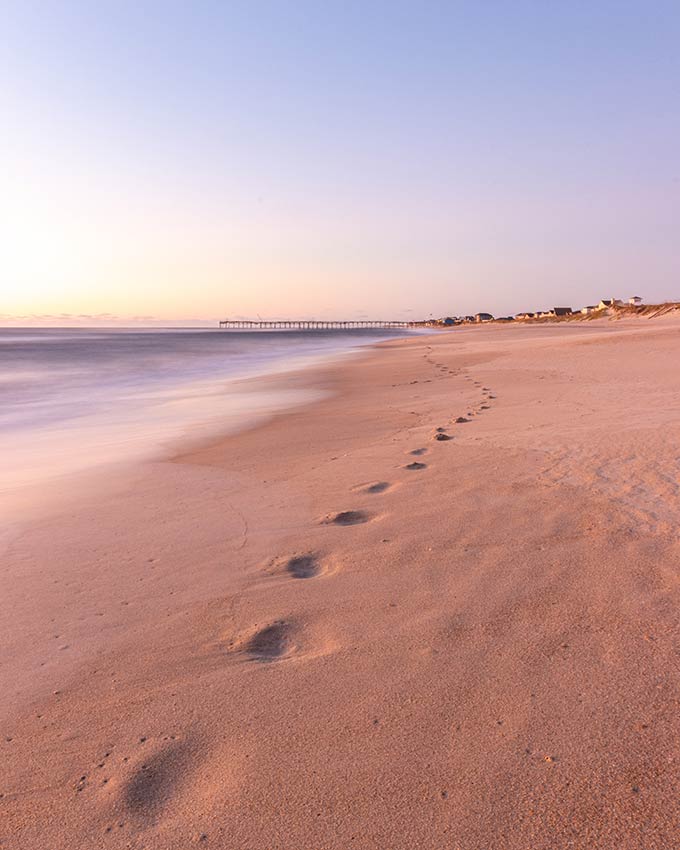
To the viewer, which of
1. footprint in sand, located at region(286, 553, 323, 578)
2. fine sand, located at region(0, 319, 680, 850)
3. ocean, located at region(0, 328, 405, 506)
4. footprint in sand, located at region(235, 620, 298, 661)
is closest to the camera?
fine sand, located at region(0, 319, 680, 850)

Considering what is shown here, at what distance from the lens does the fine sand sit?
208 cm

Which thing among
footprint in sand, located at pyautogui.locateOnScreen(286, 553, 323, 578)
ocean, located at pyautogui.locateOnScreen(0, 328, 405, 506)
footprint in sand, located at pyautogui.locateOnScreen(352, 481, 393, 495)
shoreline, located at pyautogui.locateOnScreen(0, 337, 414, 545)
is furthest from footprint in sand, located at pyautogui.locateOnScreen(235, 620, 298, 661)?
ocean, located at pyautogui.locateOnScreen(0, 328, 405, 506)

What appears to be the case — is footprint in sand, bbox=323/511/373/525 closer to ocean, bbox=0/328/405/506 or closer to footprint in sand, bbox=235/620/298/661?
footprint in sand, bbox=235/620/298/661

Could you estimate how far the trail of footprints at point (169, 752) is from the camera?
2.19 m

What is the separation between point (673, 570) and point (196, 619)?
279cm

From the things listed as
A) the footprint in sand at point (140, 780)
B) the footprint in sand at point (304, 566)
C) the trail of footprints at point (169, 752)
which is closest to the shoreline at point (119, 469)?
the footprint in sand at point (304, 566)

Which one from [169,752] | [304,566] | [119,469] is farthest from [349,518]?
[119,469]

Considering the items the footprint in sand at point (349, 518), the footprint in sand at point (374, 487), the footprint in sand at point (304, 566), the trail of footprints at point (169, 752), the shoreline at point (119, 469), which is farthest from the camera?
the shoreline at point (119, 469)

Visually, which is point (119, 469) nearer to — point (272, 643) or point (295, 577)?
point (295, 577)

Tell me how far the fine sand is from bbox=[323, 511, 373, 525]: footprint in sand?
0.03m

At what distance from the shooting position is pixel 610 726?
2.42 metres

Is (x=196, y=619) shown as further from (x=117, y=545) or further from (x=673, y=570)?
(x=673, y=570)

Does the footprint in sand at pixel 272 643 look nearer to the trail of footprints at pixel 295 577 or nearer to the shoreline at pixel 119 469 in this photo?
the trail of footprints at pixel 295 577

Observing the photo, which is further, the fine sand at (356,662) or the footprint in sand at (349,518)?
the footprint in sand at (349,518)
